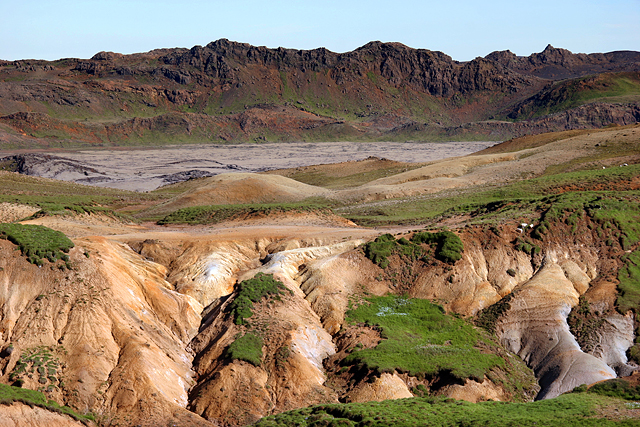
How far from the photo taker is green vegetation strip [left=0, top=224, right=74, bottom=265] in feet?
106

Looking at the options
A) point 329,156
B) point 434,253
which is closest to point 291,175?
point 329,156

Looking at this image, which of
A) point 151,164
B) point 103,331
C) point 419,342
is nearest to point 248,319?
point 103,331

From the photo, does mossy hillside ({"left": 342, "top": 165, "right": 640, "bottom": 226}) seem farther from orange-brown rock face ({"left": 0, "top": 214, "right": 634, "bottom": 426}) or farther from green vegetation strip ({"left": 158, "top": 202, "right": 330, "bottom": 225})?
orange-brown rock face ({"left": 0, "top": 214, "right": 634, "bottom": 426})

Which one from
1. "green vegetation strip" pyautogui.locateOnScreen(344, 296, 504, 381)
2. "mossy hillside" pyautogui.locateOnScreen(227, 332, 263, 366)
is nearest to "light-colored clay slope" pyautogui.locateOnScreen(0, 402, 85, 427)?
"mossy hillside" pyautogui.locateOnScreen(227, 332, 263, 366)

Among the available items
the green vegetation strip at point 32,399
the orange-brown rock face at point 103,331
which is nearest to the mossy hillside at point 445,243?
the orange-brown rock face at point 103,331

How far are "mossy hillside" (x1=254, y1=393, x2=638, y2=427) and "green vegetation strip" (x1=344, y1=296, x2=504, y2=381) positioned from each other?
11.5ft

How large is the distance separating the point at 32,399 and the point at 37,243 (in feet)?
34.3

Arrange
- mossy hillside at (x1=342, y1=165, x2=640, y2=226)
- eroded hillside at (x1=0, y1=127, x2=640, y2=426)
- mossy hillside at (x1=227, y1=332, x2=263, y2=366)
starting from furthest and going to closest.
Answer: mossy hillside at (x1=342, y1=165, x2=640, y2=226), mossy hillside at (x1=227, y1=332, x2=263, y2=366), eroded hillside at (x1=0, y1=127, x2=640, y2=426)

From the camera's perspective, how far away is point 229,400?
94.0 feet

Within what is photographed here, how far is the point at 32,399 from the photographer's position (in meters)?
25.2

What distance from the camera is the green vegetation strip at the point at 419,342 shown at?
30.3 m

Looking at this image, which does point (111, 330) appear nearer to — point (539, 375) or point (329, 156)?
point (539, 375)

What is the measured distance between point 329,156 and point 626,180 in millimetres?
140513

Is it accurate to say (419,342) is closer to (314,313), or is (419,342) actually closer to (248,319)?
(314,313)
